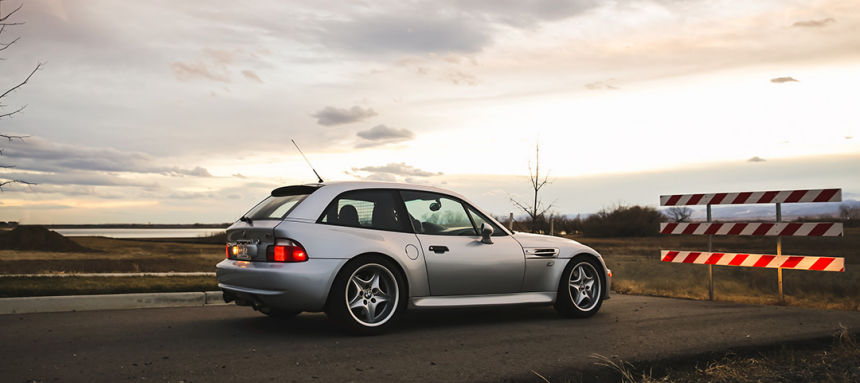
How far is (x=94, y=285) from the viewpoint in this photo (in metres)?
10.9

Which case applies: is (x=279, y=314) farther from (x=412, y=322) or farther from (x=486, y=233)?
(x=486, y=233)

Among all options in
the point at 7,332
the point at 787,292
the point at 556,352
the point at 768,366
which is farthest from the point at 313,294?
the point at 787,292

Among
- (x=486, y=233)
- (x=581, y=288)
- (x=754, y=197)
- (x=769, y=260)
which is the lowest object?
(x=581, y=288)

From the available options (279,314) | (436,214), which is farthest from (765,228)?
(279,314)

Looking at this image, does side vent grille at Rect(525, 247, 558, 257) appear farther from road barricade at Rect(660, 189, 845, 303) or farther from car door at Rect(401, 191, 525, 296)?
road barricade at Rect(660, 189, 845, 303)

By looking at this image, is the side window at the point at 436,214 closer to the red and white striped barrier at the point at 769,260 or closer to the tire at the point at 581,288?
the tire at the point at 581,288

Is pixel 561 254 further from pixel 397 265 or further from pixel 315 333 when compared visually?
pixel 315 333

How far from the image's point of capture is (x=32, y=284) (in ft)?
35.2

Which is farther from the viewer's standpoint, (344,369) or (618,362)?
(618,362)

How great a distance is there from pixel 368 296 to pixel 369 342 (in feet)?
1.90

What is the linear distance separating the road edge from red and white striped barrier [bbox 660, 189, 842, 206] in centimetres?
727

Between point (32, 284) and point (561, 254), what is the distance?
8.02m

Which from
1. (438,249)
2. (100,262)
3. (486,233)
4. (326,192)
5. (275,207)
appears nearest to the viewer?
(326,192)

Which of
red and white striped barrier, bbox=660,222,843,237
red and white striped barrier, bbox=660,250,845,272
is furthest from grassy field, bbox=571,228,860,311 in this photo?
red and white striped barrier, bbox=660,222,843,237
